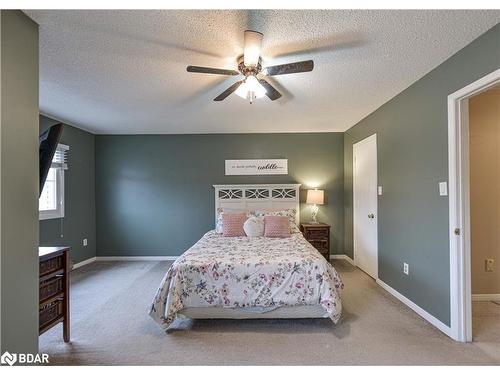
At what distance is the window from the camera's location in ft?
13.6

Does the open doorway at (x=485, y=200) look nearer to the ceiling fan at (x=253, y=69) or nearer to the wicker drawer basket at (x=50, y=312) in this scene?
the ceiling fan at (x=253, y=69)

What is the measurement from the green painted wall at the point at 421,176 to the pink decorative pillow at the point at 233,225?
1.99 metres

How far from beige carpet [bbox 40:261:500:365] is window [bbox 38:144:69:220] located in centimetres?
186

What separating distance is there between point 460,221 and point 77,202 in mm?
5362

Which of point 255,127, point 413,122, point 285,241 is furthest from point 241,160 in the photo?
point 413,122

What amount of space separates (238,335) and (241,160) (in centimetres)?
331

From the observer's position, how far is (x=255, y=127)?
4.78 meters

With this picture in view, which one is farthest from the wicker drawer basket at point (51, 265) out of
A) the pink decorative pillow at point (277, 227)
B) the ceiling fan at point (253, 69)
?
the pink decorative pillow at point (277, 227)

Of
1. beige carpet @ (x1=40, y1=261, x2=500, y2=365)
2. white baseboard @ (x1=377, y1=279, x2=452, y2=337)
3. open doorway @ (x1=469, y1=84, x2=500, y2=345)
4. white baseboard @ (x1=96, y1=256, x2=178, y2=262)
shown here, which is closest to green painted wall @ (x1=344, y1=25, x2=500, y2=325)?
white baseboard @ (x1=377, y1=279, x2=452, y2=337)

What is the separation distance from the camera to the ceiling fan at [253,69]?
1914 mm

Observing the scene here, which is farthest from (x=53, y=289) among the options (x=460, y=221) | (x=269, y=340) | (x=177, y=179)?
(x=460, y=221)

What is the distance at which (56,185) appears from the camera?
434cm

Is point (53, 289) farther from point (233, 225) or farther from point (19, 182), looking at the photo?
point (233, 225)

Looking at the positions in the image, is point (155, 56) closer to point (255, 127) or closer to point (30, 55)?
point (30, 55)
